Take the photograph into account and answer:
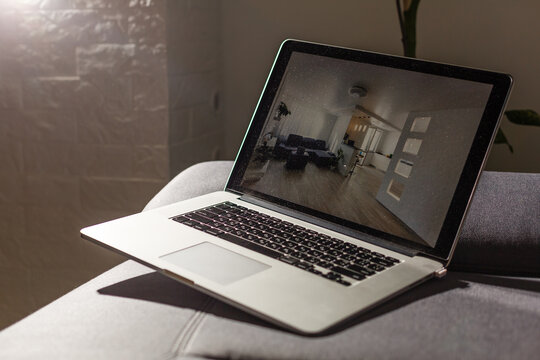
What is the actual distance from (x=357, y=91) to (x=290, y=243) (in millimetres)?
234

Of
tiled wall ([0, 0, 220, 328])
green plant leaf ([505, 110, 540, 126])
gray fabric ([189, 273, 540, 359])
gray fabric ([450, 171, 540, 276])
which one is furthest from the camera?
tiled wall ([0, 0, 220, 328])

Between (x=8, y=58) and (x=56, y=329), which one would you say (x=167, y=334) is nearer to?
(x=56, y=329)

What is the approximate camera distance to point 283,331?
58cm

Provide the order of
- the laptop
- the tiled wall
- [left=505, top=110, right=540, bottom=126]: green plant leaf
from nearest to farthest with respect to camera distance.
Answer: the laptop, [left=505, top=110, right=540, bottom=126]: green plant leaf, the tiled wall

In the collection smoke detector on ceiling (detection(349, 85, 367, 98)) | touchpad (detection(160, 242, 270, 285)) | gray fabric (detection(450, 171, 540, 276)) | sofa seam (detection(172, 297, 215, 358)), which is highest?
smoke detector on ceiling (detection(349, 85, 367, 98))

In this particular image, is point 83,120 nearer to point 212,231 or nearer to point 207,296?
point 212,231

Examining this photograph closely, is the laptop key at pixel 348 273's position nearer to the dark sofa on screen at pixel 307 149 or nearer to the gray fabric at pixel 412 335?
the gray fabric at pixel 412 335

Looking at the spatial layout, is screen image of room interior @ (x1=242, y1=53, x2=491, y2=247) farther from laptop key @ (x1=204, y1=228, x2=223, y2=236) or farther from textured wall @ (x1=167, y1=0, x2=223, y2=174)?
textured wall @ (x1=167, y1=0, x2=223, y2=174)

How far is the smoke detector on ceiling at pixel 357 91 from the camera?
833 millimetres

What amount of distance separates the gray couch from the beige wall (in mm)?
857

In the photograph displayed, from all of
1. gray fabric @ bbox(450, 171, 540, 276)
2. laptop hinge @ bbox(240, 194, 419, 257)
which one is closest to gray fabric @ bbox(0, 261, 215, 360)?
laptop hinge @ bbox(240, 194, 419, 257)

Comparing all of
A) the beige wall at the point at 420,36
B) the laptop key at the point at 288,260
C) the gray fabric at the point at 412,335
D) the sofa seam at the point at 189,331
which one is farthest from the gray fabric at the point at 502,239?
the beige wall at the point at 420,36

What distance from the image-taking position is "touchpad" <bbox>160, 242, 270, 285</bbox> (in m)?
0.67

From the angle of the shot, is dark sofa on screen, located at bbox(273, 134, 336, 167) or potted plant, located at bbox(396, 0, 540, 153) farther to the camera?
potted plant, located at bbox(396, 0, 540, 153)
